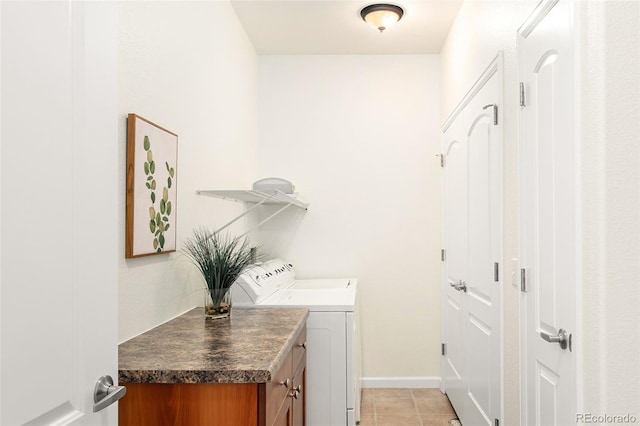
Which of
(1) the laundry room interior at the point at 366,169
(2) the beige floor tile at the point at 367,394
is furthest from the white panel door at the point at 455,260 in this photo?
(2) the beige floor tile at the point at 367,394

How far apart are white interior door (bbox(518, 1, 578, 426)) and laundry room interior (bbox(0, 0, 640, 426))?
0.04 ft

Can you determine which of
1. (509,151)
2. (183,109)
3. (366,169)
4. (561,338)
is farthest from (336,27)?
(561,338)

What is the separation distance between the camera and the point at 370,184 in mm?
3836

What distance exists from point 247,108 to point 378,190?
1223mm

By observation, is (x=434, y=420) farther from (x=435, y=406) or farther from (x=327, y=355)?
(x=327, y=355)

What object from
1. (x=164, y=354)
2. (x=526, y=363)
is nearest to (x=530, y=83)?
(x=526, y=363)

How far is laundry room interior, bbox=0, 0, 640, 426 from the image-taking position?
888 millimetres

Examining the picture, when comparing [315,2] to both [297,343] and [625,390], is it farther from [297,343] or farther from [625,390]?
[625,390]

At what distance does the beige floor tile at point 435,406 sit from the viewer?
3.26 meters

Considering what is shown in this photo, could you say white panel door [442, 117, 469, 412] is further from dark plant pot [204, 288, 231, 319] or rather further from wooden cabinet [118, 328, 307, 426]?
wooden cabinet [118, 328, 307, 426]

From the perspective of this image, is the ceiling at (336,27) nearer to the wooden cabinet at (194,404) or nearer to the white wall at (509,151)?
the white wall at (509,151)

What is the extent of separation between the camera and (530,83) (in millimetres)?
A: 1771

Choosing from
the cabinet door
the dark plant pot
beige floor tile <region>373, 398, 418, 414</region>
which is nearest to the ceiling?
the dark plant pot

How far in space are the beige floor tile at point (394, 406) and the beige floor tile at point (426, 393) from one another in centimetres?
13
